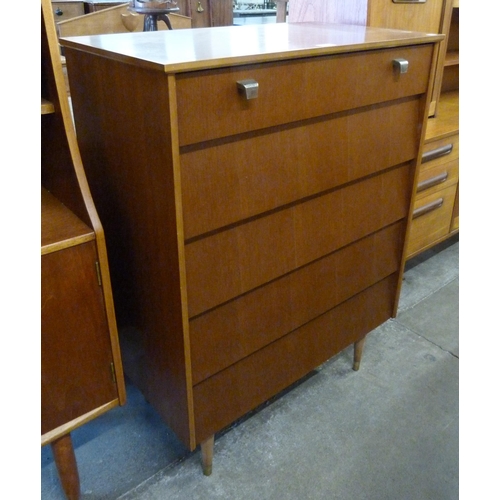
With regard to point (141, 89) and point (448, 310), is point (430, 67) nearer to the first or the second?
point (141, 89)

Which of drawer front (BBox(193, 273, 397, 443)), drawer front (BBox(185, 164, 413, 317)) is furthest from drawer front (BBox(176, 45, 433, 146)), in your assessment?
drawer front (BBox(193, 273, 397, 443))

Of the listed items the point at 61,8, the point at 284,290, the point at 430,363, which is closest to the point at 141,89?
the point at 284,290

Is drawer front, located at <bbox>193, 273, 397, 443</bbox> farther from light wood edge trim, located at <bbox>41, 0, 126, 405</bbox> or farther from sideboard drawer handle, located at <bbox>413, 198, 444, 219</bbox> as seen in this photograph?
sideboard drawer handle, located at <bbox>413, 198, 444, 219</bbox>

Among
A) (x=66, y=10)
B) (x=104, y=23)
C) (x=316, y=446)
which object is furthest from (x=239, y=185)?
(x=66, y=10)

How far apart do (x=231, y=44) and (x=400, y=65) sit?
0.40 m

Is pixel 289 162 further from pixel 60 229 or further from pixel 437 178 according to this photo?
pixel 437 178

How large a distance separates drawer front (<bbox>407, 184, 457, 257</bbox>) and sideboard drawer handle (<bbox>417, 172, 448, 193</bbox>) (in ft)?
0.16

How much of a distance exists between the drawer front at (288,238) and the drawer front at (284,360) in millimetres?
215

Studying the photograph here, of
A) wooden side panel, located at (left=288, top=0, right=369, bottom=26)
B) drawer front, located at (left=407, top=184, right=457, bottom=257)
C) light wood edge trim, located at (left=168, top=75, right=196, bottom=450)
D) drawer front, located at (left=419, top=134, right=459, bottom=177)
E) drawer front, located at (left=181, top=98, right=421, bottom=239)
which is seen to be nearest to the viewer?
light wood edge trim, located at (left=168, top=75, right=196, bottom=450)

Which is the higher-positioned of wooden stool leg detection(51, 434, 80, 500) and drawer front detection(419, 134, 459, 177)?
drawer front detection(419, 134, 459, 177)

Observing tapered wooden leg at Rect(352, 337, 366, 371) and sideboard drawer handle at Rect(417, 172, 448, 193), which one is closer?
tapered wooden leg at Rect(352, 337, 366, 371)

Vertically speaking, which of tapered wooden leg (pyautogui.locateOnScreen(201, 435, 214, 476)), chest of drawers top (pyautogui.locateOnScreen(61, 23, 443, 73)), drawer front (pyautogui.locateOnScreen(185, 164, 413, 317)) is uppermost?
chest of drawers top (pyautogui.locateOnScreen(61, 23, 443, 73))

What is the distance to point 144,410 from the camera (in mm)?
1453

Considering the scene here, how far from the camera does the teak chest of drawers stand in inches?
32.8
